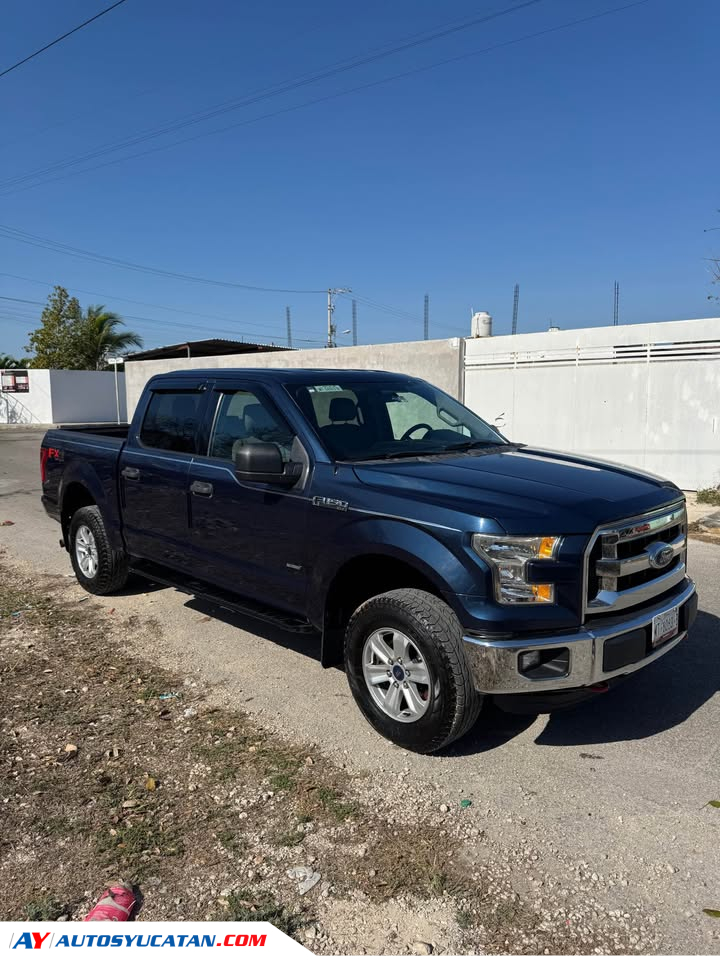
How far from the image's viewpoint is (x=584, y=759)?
3.52 m

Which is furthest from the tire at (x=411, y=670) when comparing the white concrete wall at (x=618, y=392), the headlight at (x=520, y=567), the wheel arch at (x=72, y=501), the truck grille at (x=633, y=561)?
the white concrete wall at (x=618, y=392)

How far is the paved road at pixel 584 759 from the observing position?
2.72 metres

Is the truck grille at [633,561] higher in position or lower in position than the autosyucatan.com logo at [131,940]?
higher

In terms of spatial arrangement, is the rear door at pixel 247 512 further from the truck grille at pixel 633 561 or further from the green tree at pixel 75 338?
the green tree at pixel 75 338

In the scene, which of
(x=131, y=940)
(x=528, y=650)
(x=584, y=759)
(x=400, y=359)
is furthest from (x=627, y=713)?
(x=400, y=359)

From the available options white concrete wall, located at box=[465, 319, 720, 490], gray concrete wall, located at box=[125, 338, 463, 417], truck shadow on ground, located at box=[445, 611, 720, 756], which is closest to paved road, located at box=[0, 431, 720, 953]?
truck shadow on ground, located at box=[445, 611, 720, 756]

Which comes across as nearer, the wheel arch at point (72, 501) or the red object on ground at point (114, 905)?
the red object on ground at point (114, 905)

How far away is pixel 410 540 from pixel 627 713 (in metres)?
1.70

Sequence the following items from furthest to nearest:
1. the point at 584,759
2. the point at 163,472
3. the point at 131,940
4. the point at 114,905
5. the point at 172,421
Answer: the point at 172,421 → the point at 163,472 → the point at 584,759 → the point at 114,905 → the point at 131,940

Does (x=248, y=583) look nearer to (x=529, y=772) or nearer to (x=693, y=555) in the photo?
(x=529, y=772)

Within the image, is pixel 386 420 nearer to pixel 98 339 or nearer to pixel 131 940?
pixel 131 940

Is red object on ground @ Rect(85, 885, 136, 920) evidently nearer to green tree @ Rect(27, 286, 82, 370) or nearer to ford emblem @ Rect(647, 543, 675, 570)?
ford emblem @ Rect(647, 543, 675, 570)

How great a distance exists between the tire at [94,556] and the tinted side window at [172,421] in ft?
3.28

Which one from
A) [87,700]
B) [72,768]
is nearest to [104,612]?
[87,700]
